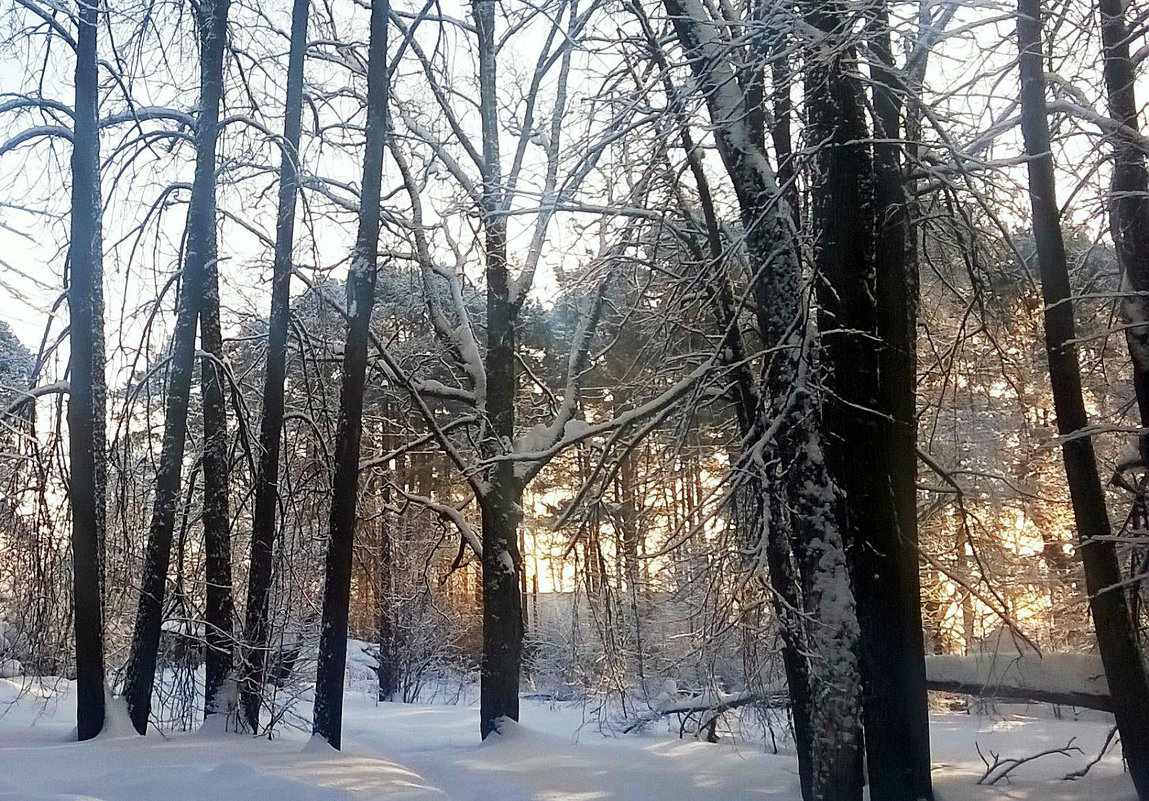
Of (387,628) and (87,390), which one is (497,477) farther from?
(387,628)

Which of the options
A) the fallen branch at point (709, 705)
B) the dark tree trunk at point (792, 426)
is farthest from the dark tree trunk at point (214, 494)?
the dark tree trunk at point (792, 426)

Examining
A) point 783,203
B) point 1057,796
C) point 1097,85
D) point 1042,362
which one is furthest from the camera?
point 1042,362

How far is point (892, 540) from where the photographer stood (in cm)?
630

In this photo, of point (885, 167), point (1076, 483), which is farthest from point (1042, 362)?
point (885, 167)

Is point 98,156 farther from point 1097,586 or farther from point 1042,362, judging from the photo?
point 1042,362

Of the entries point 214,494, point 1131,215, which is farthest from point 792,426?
point 214,494

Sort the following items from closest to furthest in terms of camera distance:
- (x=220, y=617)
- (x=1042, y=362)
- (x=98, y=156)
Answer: (x=98, y=156) → (x=220, y=617) → (x=1042, y=362)

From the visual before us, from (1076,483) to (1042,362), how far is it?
3841 mm

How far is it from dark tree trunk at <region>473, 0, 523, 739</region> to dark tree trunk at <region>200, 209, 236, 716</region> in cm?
296

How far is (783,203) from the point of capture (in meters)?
6.09

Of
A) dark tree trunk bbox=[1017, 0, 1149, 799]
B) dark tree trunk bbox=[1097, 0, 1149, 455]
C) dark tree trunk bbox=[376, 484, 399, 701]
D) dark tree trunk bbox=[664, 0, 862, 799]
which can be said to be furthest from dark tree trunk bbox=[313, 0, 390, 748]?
dark tree trunk bbox=[376, 484, 399, 701]

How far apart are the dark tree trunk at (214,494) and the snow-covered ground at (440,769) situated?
3.09ft

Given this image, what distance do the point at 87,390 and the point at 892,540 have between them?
6.97 metres

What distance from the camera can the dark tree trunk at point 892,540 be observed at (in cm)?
631
